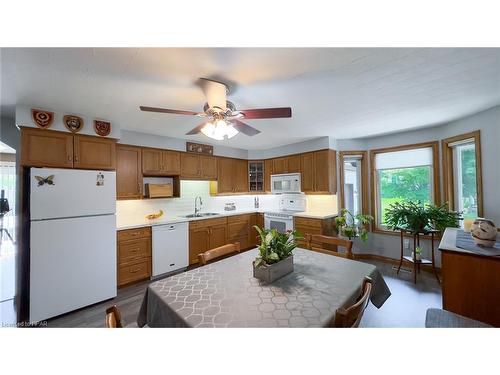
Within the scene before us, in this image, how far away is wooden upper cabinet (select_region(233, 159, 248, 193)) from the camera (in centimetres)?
437

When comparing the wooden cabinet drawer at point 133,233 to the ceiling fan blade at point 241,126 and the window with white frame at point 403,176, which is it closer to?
the ceiling fan blade at point 241,126

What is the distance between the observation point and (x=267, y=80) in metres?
1.58

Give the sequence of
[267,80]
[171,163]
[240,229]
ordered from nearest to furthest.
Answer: [267,80]
[171,163]
[240,229]

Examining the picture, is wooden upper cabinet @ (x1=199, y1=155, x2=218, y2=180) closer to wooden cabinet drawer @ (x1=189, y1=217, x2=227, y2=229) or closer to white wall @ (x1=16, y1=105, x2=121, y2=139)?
wooden cabinet drawer @ (x1=189, y1=217, x2=227, y2=229)

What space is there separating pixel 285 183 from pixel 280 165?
449mm

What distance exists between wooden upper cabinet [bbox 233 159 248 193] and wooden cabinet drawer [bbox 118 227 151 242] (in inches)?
77.6

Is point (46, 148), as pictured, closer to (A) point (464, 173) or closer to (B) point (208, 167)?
(B) point (208, 167)

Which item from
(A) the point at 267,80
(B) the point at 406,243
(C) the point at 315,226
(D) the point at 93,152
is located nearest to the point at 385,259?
(B) the point at 406,243

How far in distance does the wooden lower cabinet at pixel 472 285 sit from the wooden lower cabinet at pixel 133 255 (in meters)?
3.35

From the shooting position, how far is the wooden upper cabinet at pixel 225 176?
4.09 m

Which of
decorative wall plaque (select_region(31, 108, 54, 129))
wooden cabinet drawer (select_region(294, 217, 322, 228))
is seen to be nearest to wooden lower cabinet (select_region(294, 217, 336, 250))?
wooden cabinet drawer (select_region(294, 217, 322, 228))

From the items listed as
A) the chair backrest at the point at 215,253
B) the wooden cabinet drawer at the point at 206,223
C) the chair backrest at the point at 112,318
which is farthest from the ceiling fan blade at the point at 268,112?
the wooden cabinet drawer at the point at 206,223

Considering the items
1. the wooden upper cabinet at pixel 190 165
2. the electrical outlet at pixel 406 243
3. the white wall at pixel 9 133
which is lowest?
the electrical outlet at pixel 406 243
